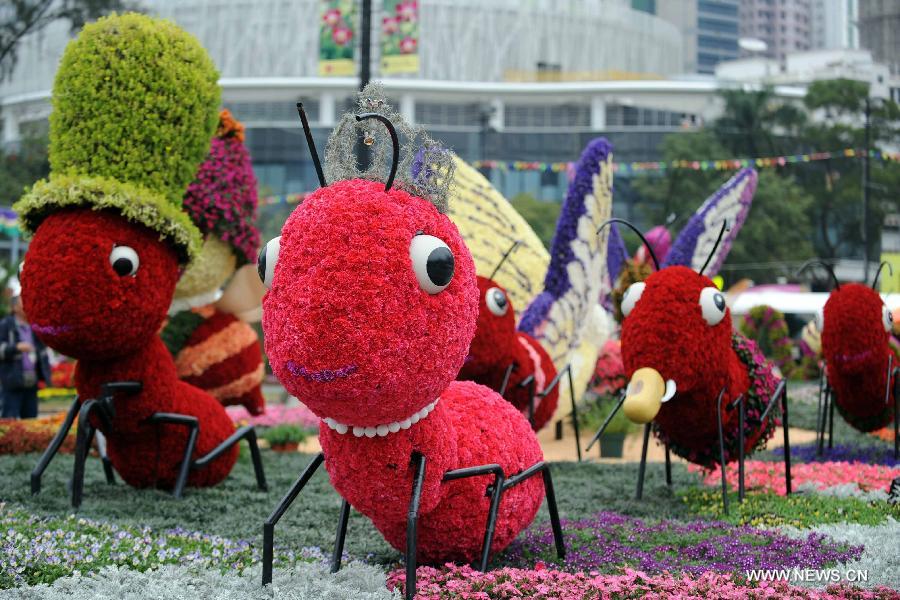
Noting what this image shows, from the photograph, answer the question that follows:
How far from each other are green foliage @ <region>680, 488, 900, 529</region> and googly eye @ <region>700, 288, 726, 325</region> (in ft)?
4.60

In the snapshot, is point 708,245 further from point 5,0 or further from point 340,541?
point 5,0

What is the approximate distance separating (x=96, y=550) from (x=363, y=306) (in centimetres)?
231

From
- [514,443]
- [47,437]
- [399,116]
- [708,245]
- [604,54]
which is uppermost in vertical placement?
[604,54]

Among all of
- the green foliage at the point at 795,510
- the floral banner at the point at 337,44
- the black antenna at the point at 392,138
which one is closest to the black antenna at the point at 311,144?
the black antenna at the point at 392,138

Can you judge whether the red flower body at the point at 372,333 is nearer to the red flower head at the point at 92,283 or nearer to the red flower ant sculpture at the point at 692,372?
the red flower ant sculpture at the point at 692,372

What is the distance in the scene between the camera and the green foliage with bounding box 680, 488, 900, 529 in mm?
7195

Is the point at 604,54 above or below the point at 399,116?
above

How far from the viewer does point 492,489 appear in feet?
18.2

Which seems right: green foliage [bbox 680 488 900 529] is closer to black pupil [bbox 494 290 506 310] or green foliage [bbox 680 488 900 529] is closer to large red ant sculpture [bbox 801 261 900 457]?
black pupil [bbox 494 290 506 310]

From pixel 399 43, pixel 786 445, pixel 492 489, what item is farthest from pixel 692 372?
pixel 399 43

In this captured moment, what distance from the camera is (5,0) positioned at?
73.3ft

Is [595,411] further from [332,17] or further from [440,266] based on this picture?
[332,17]

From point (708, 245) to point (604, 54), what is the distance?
64.9m

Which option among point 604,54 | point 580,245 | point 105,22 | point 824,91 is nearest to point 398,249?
point 105,22
